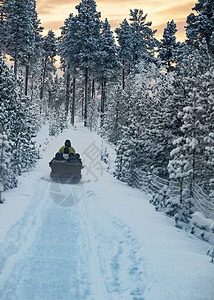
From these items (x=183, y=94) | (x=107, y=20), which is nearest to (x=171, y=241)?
(x=183, y=94)

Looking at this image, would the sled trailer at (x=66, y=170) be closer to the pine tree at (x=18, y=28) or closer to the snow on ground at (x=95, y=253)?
the snow on ground at (x=95, y=253)

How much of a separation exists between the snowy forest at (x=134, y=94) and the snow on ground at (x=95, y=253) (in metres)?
1.72

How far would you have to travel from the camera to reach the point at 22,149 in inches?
652

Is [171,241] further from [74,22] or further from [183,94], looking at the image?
[74,22]

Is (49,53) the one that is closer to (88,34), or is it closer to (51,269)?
(88,34)

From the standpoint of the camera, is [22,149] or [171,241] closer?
[171,241]

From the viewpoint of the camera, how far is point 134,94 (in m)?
25.3

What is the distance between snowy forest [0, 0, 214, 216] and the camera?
419 inches

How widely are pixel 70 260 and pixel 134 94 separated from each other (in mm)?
Result: 21356

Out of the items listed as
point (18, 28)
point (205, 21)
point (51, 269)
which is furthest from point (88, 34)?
point (51, 269)

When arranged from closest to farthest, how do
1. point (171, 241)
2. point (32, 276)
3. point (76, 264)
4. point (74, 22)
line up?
point (32, 276), point (76, 264), point (171, 241), point (74, 22)

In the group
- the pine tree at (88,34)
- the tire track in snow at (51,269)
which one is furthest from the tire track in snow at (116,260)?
the pine tree at (88,34)

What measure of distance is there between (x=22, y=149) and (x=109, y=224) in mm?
10221

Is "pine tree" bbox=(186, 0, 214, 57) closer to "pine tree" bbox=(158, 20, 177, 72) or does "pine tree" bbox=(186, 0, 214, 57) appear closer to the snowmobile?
"pine tree" bbox=(158, 20, 177, 72)
